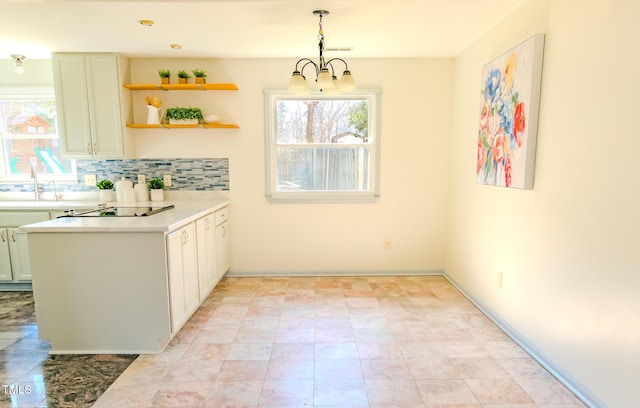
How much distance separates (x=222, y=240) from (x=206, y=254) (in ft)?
1.55

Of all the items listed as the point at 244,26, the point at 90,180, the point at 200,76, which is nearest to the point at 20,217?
the point at 90,180

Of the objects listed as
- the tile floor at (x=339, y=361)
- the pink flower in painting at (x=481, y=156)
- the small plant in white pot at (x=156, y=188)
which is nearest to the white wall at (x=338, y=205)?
the small plant in white pot at (x=156, y=188)

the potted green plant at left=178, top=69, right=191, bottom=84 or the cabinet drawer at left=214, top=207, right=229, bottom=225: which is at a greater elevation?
the potted green plant at left=178, top=69, right=191, bottom=84

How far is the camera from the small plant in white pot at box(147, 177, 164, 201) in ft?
11.7

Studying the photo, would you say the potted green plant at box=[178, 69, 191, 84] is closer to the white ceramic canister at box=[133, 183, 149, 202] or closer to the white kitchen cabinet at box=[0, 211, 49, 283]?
the white ceramic canister at box=[133, 183, 149, 202]

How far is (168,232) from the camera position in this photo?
7.41 ft

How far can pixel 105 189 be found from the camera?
Result: 11.7 feet

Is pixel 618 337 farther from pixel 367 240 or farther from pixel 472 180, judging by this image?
pixel 367 240

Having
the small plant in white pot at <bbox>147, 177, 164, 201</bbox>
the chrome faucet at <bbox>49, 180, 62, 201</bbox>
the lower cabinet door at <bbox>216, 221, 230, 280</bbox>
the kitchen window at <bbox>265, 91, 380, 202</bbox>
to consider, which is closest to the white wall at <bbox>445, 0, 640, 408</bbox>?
the kitchen window at <bbox>265, 91, 380, 202</bbox>

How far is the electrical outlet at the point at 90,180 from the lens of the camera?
3.66 metres

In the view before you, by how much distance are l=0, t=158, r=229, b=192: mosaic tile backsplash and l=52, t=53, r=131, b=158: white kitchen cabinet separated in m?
0.25

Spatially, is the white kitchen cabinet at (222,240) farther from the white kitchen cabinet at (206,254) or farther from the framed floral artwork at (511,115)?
the framed floral artwork at (511,115)

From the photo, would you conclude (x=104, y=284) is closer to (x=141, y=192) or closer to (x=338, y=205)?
(x=141, y=192)

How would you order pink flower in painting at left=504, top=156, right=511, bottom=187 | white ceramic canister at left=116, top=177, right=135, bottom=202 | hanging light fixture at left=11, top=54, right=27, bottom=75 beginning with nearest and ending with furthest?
pink flower in painting at left=504, top=156, right=511, bottom=187, hanging light fixture at left=11, top=54, right=27, bottom=75, white ceramic canister at left=116, top=177, right=135, bottom=202
